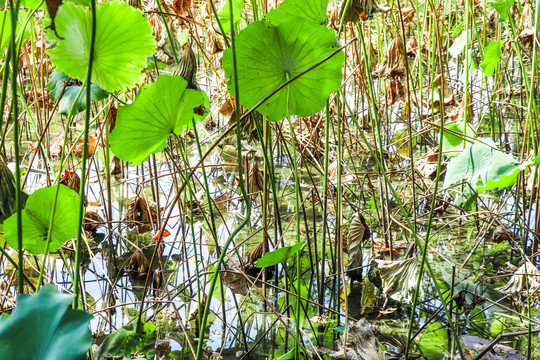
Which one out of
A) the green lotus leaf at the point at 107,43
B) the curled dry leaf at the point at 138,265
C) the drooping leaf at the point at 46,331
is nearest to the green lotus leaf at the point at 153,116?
the green lotus leaf at the point at 107,43

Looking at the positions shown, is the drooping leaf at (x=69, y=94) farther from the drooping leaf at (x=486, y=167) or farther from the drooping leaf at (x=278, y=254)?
the drooping leaf at (x=486, y=167)

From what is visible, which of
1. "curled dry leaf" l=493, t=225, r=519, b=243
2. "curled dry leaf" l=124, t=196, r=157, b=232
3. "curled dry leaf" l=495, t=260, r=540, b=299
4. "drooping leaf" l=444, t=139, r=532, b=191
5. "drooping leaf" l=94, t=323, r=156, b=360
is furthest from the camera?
"curled dry leaf" l=124, t=196, r=157, b=232

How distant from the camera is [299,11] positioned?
3.66ft

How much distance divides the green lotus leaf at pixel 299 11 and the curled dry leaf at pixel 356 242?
0.63 m

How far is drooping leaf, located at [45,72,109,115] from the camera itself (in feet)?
3.34

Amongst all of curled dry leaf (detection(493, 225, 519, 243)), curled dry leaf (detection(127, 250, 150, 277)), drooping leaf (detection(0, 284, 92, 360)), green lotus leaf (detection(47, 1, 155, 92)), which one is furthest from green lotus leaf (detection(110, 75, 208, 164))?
curled dry leaf (detection(493, 225, 519, 243))

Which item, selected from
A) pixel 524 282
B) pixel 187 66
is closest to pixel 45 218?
pixel 187 66

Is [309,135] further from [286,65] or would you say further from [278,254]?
[278,254]

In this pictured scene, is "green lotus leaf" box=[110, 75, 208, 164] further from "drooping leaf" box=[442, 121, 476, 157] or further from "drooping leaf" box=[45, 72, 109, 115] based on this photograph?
"drooping leaf" box=[442, 121, 476, 157]

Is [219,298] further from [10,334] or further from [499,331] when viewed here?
[10,334]

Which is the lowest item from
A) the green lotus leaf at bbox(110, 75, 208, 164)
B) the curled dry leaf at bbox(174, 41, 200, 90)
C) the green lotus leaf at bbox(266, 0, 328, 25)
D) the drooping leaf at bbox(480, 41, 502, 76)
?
the green lotus leaf at bbox(110, 75, 208, 164)

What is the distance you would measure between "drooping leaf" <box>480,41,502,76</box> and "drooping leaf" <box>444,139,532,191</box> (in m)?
0.54

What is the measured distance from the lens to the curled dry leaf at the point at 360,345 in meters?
1.04

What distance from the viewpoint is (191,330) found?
1.46 metres
